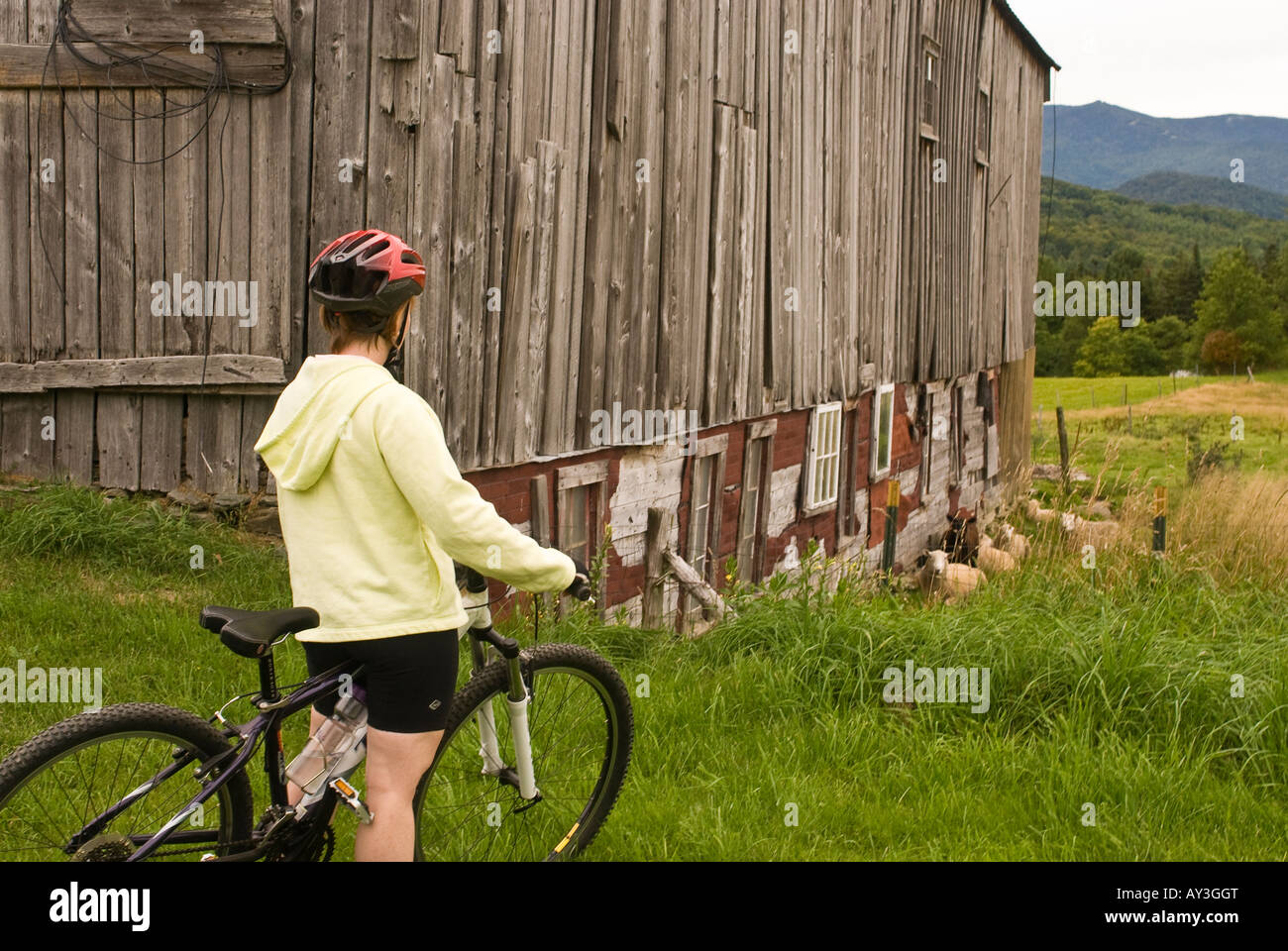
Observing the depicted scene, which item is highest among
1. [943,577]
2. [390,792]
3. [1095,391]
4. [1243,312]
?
[1243,312]

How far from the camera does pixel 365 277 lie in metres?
2.80

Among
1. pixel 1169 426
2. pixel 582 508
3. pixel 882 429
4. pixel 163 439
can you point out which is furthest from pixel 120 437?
pixel 1169 426

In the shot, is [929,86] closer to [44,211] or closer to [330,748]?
[44,211]

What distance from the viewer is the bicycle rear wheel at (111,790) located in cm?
244

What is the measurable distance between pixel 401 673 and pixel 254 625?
15.2 inches

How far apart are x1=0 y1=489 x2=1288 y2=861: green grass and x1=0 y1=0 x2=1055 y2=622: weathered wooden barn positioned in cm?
103

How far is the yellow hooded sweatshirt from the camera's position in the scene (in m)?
2.68

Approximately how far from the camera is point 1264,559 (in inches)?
331

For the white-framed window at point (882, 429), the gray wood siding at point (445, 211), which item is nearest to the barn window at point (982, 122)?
the white-framed window at point (882, 429)

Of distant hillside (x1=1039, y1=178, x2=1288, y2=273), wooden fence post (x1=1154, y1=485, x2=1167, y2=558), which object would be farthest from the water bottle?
distant hillside (x1=1039, y1=178, x2=1288, y2=273)

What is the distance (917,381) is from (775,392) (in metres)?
5.03

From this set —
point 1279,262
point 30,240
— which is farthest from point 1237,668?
point 1279,262

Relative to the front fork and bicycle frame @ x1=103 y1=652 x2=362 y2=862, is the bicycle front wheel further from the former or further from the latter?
bicycle frame @ x1=103 y1=652 x2=362 y2=862
